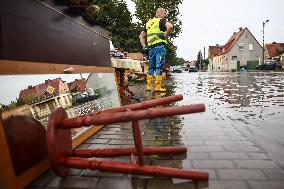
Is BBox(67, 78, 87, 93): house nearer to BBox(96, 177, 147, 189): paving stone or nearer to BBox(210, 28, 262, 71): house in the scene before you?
BBox(96, 177, 147, 189): paving stone

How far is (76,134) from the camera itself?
3.83 metres

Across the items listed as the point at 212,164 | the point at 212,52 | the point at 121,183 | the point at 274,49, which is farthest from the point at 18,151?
the point at 212,52

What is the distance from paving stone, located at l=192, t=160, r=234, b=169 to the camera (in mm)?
2962

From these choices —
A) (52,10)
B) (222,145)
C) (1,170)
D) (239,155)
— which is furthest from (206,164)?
(52,10)

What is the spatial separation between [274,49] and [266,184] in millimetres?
83936

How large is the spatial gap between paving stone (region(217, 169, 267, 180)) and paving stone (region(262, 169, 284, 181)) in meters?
0.05

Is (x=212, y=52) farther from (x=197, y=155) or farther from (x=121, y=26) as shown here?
(x=197, y=155)

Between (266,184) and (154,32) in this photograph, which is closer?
(266,184)

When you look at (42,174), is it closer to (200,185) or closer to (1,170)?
(1,170)

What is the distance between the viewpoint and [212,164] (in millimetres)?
3023

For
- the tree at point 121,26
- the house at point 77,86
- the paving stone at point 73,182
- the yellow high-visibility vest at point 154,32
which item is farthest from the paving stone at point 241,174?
the tree at point 121,26

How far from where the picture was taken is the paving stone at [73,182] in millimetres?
2600

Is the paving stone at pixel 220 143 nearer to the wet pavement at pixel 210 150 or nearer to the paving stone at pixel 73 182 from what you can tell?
the wet pavement at pixel 210 150

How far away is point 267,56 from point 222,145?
8315 centimetres
